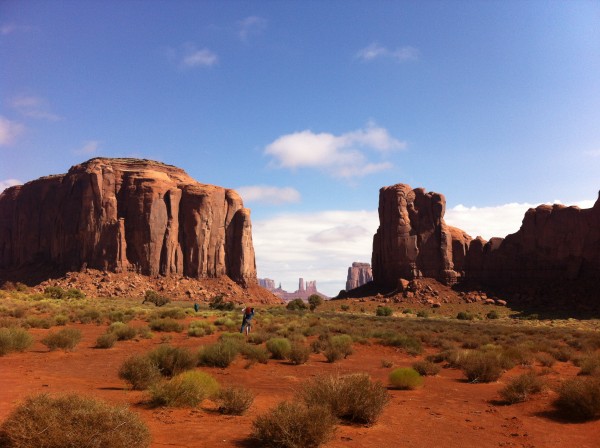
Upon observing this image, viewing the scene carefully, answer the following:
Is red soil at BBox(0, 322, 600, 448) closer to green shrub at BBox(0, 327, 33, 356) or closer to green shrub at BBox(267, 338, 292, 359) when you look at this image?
green shrub at BBox(0, 327, 33, 356)

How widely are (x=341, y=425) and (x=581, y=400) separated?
578cm

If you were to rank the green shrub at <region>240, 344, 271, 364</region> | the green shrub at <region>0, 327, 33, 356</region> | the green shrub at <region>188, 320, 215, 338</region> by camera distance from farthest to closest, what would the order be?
the green shrub at <region>188, 320, 215, 338</region>, the green shrub at <region>240, 344, 271, 364</region>, the green shrub at <region>0, 327, 33, 356</region>

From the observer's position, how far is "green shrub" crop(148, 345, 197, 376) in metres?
12.0

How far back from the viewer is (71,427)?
5.40 meters

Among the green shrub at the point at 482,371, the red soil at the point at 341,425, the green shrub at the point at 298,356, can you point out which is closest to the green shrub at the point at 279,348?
the green shrub at the point at 298,356

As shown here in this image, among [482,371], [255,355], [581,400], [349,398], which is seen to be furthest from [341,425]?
[255,355]

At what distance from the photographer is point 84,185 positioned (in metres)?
81.6

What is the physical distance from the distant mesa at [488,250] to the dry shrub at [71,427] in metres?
70.0

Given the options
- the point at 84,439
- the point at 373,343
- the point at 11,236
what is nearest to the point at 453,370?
the point at 373,343

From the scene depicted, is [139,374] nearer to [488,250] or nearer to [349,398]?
[349,398]

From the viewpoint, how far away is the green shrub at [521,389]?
37.2 ft

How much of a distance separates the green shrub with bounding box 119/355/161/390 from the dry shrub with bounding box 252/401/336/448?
4.75 metres

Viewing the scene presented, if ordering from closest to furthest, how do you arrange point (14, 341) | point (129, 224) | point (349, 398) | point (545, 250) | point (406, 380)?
point (349, 398)
point (406, 380)
point (14, 341)
point (545, 250)
point (129, 224)

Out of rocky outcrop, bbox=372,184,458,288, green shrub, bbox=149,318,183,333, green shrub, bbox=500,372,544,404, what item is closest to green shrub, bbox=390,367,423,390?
green shrub, bbox=500,372,544,404
